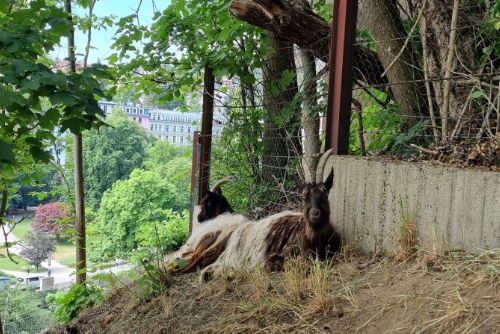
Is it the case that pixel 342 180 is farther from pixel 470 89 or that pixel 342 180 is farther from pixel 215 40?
pixel 215 40

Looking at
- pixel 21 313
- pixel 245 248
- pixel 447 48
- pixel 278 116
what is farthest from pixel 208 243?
pixel 21 313

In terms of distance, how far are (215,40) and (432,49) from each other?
360 centimetres

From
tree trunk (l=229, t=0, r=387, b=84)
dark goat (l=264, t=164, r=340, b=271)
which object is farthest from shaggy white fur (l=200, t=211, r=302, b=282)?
tree trunk (l=229, t=0, r=387, b=84)

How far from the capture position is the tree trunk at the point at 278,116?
713 centimetres

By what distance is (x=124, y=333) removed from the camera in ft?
15.5

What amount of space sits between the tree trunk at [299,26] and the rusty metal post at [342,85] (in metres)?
0.86

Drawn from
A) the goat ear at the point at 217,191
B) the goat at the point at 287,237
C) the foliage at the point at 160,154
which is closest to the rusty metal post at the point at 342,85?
the goat at the point at 287,237

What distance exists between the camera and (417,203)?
412 centimetres

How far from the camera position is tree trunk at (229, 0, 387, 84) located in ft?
19.7

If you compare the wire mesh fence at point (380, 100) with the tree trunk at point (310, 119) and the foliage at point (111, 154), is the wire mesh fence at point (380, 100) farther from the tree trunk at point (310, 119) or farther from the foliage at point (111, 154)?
the foliage at point (111, 154)

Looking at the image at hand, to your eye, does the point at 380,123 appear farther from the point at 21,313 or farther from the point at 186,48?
the point at 21,313

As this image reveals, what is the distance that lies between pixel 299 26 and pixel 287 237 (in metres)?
2.67

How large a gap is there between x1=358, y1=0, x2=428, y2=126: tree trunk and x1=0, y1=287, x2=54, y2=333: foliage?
14.8 meters

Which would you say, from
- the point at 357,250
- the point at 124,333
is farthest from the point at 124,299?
the point at 357,250
